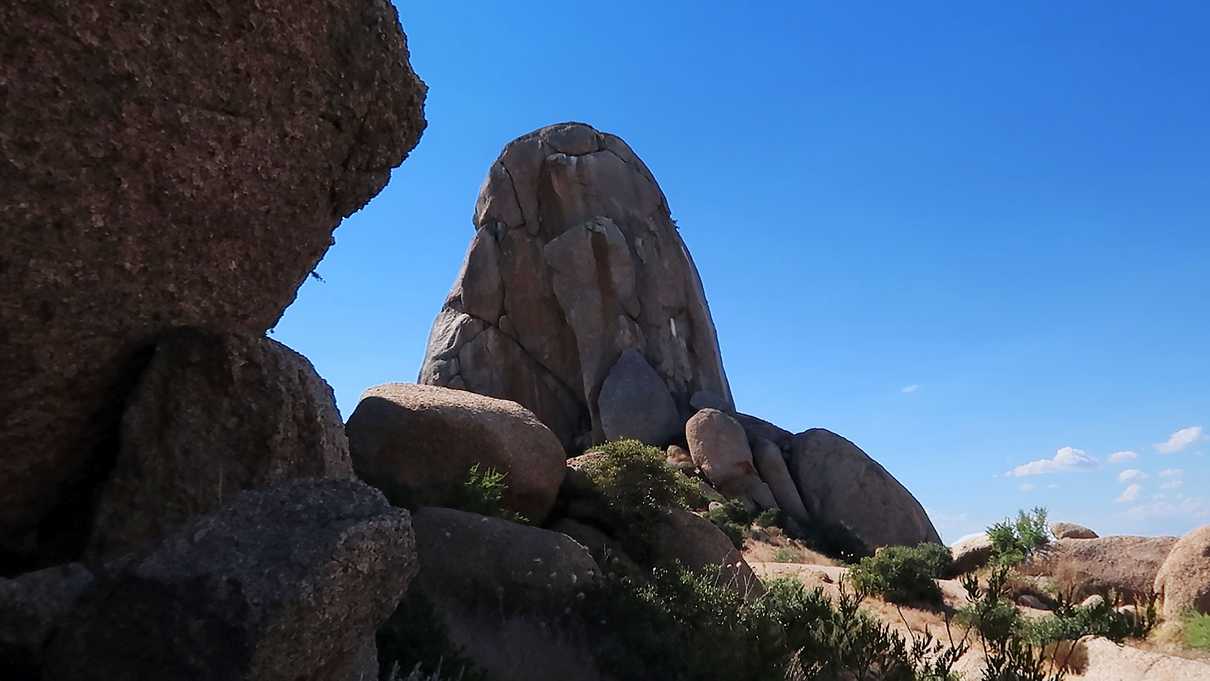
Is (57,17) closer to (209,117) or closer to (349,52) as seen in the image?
(209,117)

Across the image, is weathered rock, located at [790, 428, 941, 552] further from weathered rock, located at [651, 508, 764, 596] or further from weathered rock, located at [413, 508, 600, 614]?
weathered rock, located at [413, 508, 600, 614]

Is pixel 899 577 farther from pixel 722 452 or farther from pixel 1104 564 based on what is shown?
pixel 722 452

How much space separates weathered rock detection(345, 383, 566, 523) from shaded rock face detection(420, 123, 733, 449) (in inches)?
707

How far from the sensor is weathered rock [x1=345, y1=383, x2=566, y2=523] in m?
14.4

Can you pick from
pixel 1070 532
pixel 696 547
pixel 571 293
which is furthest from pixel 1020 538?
pixel 571 293

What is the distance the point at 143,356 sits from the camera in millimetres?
5508

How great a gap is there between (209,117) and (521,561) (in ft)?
21.8

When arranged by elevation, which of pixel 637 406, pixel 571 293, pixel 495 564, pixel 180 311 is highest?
pixel 571 293

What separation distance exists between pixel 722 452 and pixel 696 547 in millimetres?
13692

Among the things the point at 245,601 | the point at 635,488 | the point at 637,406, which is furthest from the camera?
the point at 637,406

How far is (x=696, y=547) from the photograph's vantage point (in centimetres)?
1638

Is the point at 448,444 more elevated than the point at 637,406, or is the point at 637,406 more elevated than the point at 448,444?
the point at 637,406

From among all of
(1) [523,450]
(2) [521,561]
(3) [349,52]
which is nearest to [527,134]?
(1) [523,450]

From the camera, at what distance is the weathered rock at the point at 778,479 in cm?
2991
